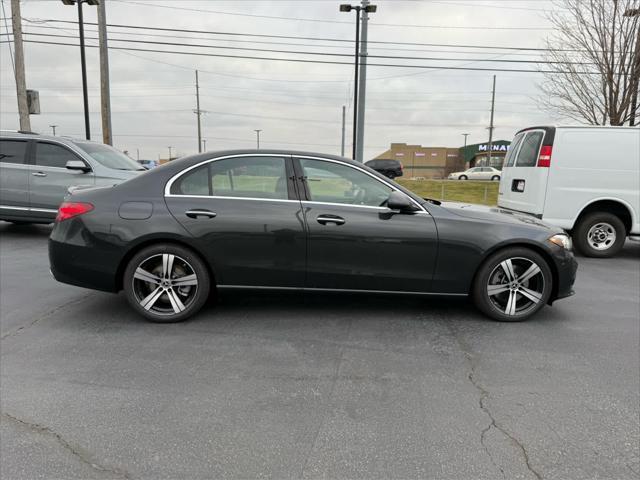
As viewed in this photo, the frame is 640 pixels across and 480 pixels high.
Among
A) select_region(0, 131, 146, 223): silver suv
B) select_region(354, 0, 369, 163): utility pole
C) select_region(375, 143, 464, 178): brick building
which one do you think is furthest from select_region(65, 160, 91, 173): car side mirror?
select_region(375, 143, 464, 178): brick building

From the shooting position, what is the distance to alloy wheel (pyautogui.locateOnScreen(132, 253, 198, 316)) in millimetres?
3951

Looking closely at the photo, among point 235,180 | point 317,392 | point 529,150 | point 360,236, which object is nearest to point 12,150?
point 235,180

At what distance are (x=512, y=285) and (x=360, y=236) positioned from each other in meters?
1.52

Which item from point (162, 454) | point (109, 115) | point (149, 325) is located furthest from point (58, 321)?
point (109, 115)

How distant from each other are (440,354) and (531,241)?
4.76 ft

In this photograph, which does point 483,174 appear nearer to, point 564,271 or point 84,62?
point 84,62

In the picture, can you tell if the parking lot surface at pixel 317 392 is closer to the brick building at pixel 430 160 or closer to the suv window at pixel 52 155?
the suv window at pixel 52 155

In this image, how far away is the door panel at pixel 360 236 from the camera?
13.0 feet

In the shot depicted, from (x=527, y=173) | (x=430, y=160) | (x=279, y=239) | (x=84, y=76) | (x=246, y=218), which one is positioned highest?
(x=84, y=76)

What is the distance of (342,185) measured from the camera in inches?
161

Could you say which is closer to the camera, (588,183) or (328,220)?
(328,220)

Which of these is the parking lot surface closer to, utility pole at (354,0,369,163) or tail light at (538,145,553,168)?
tail light at (538,145,553,168)

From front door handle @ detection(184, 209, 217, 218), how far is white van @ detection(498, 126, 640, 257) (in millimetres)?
5772

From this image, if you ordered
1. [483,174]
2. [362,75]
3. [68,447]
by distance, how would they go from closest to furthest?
[68,447] → [362,75] → [483,174]
